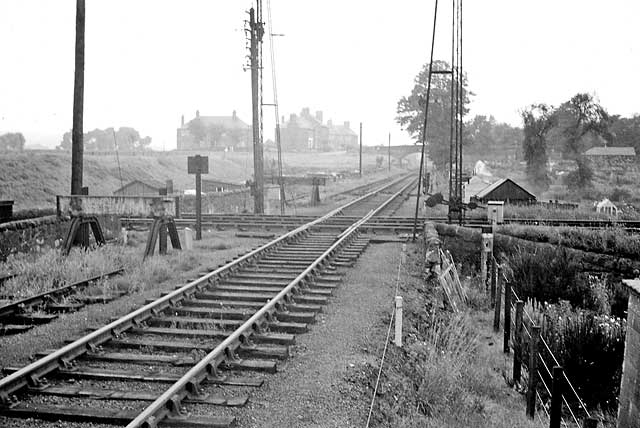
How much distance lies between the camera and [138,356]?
6.33 meters

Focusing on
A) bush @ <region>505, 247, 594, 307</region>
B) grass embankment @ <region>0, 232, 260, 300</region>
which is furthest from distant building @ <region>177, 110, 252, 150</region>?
bush @ <region>505, 247, 594, 307</region>

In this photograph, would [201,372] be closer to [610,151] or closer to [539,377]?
[539,377]

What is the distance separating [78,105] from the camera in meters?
16.6

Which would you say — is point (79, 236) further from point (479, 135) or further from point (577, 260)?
point (479, 135)

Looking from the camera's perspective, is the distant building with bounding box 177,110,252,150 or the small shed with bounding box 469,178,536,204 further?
the distant building with bounding box 177,110,252,150

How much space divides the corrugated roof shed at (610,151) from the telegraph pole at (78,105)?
4314cm

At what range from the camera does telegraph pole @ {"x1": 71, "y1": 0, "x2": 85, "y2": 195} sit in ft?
52.6

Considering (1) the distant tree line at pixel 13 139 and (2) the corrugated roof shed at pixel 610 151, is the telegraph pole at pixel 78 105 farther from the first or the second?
(1) the distant tree line at pixel 13 139

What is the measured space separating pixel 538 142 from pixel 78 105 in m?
38.9

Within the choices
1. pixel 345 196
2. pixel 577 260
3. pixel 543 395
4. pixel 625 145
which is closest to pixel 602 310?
pixel 577 260

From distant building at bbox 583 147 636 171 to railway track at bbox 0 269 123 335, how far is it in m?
51.6

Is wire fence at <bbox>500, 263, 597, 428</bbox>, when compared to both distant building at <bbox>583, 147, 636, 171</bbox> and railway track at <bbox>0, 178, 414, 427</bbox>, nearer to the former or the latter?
railway track at <bbox>0, 178, 414, 427</bbox>

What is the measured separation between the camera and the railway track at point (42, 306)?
7817 mm

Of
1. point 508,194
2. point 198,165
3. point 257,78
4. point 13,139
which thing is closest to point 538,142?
point 508,194
